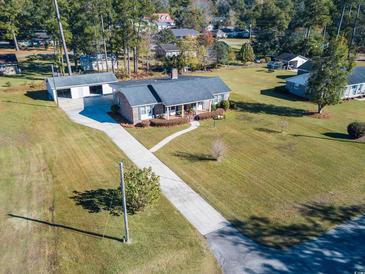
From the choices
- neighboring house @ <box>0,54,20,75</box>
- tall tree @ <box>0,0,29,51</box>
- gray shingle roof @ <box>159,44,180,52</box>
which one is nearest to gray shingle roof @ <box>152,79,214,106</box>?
gray shingle roof @ <box>159,44,180,52</box>

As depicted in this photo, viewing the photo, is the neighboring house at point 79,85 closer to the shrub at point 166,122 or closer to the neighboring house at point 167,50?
the shrub at point 166,122

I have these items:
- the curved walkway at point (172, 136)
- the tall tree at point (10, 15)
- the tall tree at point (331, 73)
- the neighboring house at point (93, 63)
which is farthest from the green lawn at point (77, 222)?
the tall tree at point (10, 15)

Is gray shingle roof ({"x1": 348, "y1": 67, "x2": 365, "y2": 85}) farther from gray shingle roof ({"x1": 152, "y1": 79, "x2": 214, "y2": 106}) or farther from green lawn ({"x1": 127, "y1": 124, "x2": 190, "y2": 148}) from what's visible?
green lawn ({"x1": 127, "y1": 124, "x2": 190, "y2": 148})

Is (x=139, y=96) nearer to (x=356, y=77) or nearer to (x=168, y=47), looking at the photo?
(x=356, y=77)

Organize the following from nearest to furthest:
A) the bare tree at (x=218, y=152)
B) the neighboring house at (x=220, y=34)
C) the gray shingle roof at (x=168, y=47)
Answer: the bare tree at (x=218, y=152) → the gray shingle roof at (x=168, y=47) → the neighboring house at (x=220, y=34)

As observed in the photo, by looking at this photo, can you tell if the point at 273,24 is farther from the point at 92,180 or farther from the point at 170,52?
the point at 92,180
